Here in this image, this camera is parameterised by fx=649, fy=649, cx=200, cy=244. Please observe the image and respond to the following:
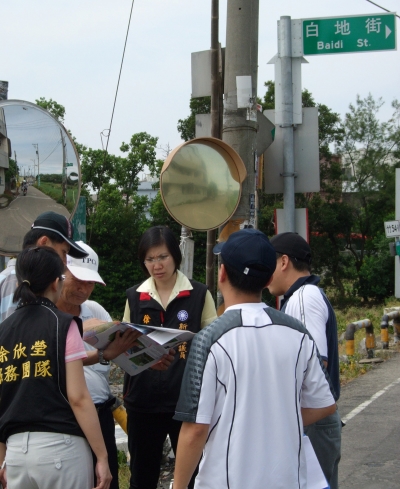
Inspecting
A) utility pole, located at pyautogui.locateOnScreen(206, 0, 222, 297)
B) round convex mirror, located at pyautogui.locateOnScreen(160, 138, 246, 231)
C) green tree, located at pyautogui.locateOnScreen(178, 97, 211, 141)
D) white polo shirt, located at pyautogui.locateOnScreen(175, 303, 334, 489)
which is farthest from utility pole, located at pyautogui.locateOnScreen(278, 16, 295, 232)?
green tree, located at pyautogui.locateOnScreen(178, 97, 211, 141)

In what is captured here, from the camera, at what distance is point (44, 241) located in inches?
129

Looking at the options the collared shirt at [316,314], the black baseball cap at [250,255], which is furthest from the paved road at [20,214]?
the black baseball cap at [250,255]

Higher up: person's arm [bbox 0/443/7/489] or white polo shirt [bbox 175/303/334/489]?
white polo shirt [bbox 175/303/334/489]

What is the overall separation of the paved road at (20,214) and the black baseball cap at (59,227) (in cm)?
72

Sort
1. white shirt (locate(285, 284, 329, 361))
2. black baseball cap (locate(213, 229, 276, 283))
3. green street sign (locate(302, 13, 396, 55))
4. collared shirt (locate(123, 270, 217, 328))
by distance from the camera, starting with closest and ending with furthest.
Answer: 1. black baseball cap (locate(213, 229, 276, 283))
2. white shirt (locate(285, 284, 329, 361))
3. collared shirt (locate(123, 270, 217, 328))
4. green street sign (locate(302, 13, 396, 55))

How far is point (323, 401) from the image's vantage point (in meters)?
2.52

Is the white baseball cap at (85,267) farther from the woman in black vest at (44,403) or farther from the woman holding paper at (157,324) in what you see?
the woman in black vest at (44,403)

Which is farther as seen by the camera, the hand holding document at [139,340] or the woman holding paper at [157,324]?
the woman holding paper at [157,324]

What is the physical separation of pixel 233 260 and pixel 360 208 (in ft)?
121

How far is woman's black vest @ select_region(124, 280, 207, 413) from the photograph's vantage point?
3729 millimetres

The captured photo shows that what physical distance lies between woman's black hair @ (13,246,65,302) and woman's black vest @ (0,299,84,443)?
0.31ft

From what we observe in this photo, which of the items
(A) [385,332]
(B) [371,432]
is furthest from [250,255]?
(A) [385,332]

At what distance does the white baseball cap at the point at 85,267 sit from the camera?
341cm

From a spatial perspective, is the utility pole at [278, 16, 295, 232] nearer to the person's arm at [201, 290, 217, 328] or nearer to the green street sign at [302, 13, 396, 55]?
the green street sign at [302, 13, 396, 55]
